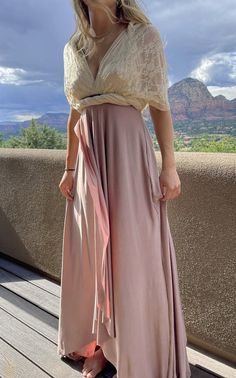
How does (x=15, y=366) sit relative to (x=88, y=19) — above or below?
below

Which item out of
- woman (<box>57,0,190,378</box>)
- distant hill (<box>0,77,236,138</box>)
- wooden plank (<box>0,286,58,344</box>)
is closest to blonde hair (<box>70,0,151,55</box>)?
woman (<box>57,0,190,378</box>)

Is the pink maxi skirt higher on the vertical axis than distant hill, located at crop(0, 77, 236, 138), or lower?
lower

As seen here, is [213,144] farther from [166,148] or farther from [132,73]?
[132,73]

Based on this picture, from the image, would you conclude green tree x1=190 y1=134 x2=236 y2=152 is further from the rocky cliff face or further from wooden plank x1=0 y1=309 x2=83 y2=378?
wooden plank x1=0 y1=309 x2=83 y2=378

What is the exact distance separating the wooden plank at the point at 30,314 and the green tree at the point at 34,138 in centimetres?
108

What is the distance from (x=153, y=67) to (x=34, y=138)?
191 cm

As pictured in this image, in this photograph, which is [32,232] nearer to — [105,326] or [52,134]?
[52,134]

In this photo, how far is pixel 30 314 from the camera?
1.98 metres

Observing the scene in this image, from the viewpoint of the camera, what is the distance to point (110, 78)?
1.18 meters

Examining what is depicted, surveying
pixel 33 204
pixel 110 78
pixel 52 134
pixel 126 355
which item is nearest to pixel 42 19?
pixel 52 134

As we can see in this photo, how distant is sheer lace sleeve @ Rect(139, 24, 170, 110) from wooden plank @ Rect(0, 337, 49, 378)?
3.77 ft

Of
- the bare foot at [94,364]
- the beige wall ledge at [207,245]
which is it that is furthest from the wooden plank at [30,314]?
the beige wall ledge at [207,245]

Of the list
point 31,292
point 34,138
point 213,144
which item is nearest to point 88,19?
point 213,144

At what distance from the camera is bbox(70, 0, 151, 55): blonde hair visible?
124 cm
